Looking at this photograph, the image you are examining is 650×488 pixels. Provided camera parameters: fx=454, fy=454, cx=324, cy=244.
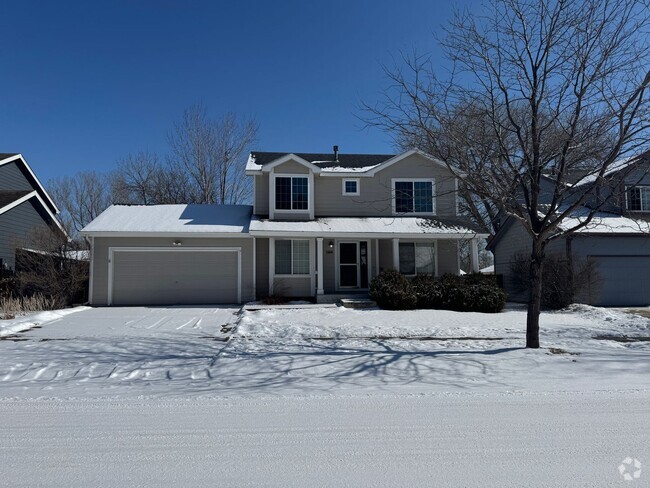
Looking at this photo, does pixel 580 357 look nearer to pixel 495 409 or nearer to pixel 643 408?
pixel 643 408

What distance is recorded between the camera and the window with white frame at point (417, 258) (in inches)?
674

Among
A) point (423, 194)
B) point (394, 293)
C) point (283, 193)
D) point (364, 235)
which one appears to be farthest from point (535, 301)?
point (283, 193)

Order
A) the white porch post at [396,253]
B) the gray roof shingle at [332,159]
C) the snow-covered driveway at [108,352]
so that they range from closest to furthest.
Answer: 1. the snow-covered driveway at [108,352]
2. the white porch post at [396,253]
3. the gray roof shingle at [332,159]

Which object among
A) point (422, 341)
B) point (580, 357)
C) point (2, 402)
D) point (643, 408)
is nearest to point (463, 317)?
point (422, 341)

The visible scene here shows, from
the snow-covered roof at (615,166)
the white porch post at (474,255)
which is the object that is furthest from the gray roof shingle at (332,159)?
the snow-covered roof at (615,166)

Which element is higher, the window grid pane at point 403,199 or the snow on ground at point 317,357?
the window grid pane at point 403,199

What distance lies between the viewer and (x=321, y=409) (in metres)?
4.86

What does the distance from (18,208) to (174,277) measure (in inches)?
411

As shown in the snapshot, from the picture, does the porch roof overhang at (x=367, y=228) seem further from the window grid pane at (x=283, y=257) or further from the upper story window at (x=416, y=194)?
the window grid pane at (x=283, y=257)

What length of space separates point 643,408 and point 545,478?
2.42 metres

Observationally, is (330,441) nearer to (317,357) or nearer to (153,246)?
(317,357)

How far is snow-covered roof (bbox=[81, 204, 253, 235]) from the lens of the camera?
15945mm

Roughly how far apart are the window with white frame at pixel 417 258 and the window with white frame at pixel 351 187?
2892mm

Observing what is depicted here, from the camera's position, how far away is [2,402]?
16.6 feet
